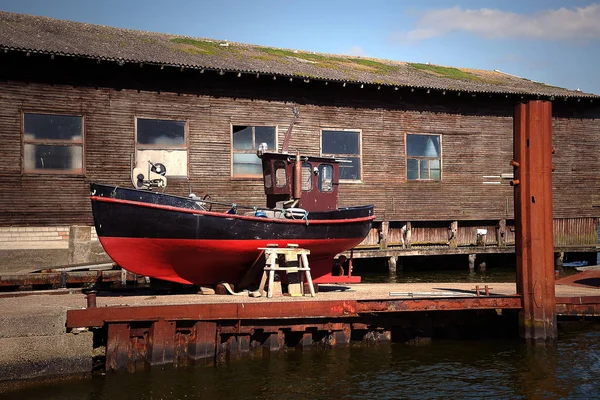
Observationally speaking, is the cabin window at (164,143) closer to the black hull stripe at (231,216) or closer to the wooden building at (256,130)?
the wooden building at (256,130)

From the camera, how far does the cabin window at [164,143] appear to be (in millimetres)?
20203

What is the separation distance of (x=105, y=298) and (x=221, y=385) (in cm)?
341

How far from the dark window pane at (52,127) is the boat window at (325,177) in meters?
8.53

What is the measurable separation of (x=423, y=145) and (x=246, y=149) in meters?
7.04

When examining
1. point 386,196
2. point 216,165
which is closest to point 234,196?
point 216,165

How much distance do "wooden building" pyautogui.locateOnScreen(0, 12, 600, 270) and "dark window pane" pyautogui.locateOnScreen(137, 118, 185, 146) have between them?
0.14 ft

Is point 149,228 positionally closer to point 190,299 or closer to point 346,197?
point 190,299

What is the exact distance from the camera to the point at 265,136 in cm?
2189

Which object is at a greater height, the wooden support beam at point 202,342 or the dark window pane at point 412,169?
the dark window pane at point 412,169

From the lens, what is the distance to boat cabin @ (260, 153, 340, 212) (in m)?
14.1

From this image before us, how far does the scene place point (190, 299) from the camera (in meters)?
12.1

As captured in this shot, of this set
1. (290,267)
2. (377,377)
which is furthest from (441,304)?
(290,267)

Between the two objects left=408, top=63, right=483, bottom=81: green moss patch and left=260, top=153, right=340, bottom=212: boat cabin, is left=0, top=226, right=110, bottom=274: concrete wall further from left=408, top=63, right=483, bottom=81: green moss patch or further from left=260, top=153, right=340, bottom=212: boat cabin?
left=408, top=63, right=483, bottom=81: green moss patch

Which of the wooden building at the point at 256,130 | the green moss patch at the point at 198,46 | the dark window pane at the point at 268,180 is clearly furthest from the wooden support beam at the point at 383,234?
the dark window pane at the point at 268,180
